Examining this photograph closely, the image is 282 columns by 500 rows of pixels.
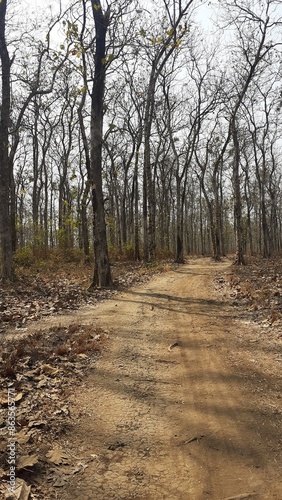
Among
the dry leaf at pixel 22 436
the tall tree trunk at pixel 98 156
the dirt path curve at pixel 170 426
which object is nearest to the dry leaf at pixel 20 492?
the dirt path curve at pixel 170 426

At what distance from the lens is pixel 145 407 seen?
4.29 meters

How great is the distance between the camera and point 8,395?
435 centimetres

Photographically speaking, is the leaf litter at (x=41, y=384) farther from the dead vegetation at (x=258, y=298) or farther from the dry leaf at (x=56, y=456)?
the dead vegetation at (x=258, y=298)

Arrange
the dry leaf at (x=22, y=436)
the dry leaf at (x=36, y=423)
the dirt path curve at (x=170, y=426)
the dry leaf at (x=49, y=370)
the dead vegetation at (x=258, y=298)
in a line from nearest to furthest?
the dirt path curve at (x=170, y=426) → the dry leaf at (x=22, y=436) → the dry leaf at (x=36, y=423) → the dry leaf at (x=49, y=370) → the dead vegetation at (x=258, y=298)

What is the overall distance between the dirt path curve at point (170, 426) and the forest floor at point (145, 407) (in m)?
0.01

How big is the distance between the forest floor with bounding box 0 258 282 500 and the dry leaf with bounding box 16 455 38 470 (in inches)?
0.6

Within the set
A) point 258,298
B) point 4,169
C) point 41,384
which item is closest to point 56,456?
point 41,384

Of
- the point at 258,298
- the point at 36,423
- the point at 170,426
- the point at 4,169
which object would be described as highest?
the point at 4,169

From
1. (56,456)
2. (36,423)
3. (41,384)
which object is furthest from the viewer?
(41,384)

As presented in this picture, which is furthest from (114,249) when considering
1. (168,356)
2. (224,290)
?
(168,356)

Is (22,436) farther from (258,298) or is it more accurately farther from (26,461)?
(258,298)

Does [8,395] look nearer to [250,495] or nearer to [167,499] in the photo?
[167,499]

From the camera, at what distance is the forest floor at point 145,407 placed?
3061 mm

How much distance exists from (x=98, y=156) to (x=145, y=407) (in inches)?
365
